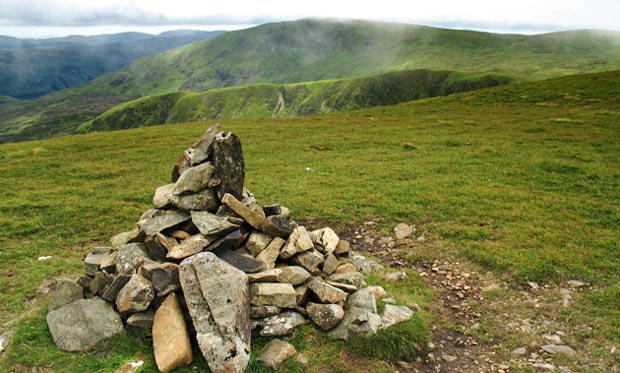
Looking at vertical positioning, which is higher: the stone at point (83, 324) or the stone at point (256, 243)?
the stone at point (256, 243)

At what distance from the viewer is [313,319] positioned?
424 inches

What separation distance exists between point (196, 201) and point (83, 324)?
15.5 ft

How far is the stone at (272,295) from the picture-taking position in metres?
10.5

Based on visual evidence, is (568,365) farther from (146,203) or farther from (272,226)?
(146,203)

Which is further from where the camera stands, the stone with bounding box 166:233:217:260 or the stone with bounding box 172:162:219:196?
the stone with bounding box 172:162:219:196

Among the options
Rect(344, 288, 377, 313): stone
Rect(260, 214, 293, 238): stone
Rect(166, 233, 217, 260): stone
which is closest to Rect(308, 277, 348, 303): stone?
Rect(344, 288, 377, 313): stone

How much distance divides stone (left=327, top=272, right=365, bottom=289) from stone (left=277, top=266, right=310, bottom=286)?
46.3 inches

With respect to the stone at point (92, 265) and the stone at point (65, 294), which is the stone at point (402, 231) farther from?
the stone at point (65, 294)

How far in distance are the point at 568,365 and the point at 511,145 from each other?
1220 inches

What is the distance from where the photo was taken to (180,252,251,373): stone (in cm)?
911

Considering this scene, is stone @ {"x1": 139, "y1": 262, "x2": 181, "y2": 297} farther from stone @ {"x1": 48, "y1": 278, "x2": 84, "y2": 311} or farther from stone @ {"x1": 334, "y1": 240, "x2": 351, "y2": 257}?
stone @ {"x1": 334, "y1": 240, "x2": 351, "y2": 257}

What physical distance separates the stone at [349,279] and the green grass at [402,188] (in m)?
1.88

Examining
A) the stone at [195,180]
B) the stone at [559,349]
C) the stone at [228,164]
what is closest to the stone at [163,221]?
the stone at [195,180]

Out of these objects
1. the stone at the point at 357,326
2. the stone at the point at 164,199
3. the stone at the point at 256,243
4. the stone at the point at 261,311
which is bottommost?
the stone at the point at 357,326
